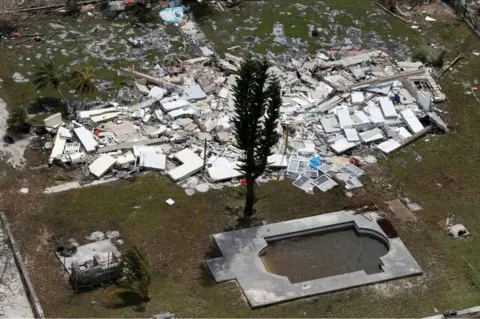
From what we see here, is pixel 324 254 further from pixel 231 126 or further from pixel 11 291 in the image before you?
pixel 11 291

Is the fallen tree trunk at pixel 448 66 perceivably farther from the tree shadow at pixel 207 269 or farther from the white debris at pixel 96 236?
the white debris at pixel 96 236

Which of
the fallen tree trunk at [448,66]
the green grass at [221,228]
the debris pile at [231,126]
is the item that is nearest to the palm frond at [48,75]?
the green grass at [221,228]

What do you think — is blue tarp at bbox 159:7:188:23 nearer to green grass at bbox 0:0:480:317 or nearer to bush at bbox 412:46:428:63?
green grass at bbox 0:0:480:317

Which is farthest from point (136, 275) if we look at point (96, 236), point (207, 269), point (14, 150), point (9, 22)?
point (9, 22)

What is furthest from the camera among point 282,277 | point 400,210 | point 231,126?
point 231,126

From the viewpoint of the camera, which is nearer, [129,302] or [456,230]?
[129,302]

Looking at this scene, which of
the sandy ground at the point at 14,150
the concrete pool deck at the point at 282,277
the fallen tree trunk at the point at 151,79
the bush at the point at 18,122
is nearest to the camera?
the concrete pool deck at the point at 282,277
